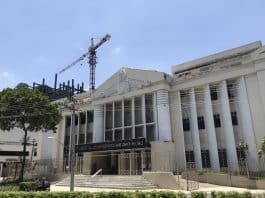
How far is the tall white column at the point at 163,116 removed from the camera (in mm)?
34000

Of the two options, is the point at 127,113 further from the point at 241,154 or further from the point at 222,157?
the point at 241,154

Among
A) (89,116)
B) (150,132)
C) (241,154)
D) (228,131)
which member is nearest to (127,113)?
(150,132)

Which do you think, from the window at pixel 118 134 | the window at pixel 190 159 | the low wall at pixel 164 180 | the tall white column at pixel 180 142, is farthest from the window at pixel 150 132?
the low wall at pixel 164 180

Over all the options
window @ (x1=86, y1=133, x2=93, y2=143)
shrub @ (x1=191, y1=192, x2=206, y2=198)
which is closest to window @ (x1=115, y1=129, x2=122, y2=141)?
window @ (x1=86, y1=133, x2=93, y2=143)

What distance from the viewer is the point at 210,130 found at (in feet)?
106

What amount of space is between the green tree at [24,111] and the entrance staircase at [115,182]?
28.0 feet

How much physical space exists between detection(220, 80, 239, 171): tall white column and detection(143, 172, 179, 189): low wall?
24.0 ft

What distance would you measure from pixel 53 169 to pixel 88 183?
1410 cm

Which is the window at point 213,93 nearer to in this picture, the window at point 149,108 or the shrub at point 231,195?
the window at point 149,108

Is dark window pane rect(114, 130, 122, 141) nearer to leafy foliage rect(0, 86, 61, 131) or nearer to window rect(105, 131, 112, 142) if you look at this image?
window rect(105, 131, 112, 142)

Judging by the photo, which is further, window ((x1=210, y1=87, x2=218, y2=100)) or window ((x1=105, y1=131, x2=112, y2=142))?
window ((x1=105, y1=131, x2=112, y2=142))

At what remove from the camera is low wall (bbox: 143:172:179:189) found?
1049 inches

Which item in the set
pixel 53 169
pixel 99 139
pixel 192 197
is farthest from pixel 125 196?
pixel 53 169

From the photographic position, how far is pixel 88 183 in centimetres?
3186
